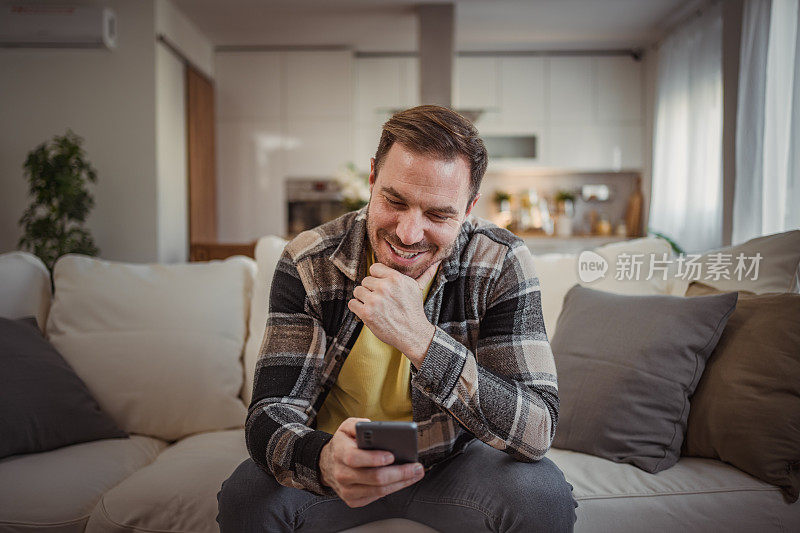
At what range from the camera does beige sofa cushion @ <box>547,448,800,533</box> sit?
135cm

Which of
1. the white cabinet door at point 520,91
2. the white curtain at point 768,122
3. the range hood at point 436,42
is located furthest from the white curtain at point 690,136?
the range hood at point 436,42

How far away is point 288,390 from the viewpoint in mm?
1199

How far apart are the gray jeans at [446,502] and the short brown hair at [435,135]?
592 mm

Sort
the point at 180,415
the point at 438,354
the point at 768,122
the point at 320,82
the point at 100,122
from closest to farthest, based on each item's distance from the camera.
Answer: the point at 438,354
the point at 180,415
the point at 768,122
the point at 100,122
the point at 320,82

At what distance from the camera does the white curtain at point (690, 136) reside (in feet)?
14.0

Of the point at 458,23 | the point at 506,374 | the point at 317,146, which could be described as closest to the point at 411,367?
the point at 506,374

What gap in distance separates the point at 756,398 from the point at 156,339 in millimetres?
1651

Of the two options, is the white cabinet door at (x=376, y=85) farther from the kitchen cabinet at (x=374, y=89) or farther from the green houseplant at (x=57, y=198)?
the green houseplant at (x=57, y=198)

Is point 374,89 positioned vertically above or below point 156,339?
above

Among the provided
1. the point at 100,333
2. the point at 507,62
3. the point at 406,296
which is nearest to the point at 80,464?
the point at 100,333

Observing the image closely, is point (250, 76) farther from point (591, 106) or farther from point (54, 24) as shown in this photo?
point (591, 106)

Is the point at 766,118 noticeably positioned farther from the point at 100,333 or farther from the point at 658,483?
the point at 100,333

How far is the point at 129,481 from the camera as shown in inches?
56.5

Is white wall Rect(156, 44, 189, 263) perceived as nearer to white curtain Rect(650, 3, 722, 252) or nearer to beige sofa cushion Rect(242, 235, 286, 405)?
beige sofa cushion Rect(242, 235, 286, 405)
